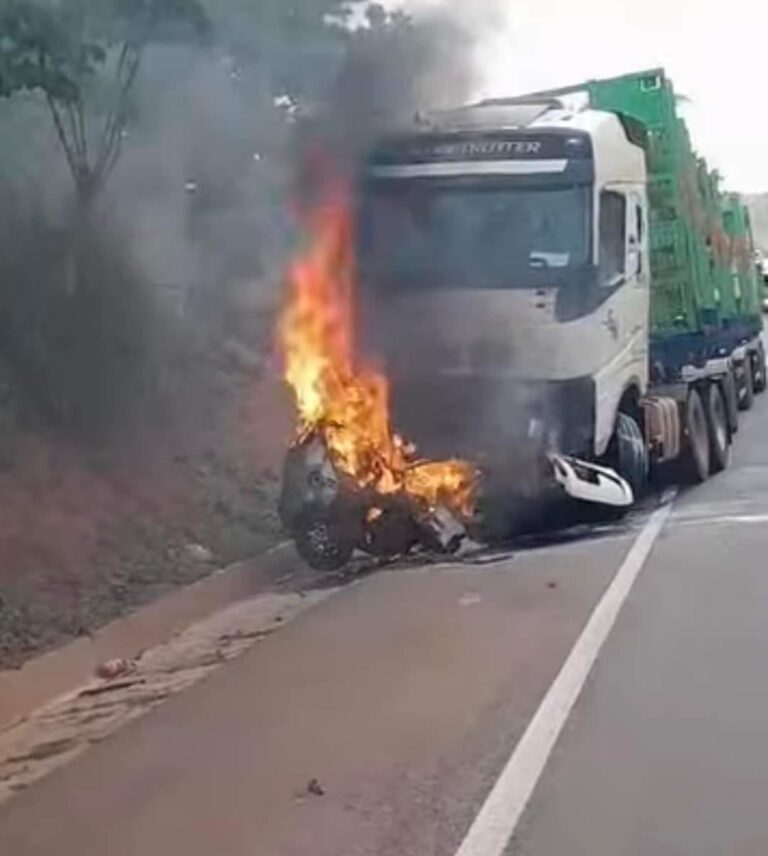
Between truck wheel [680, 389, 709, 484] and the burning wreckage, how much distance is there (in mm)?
2503

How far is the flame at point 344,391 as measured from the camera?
12.2 metres

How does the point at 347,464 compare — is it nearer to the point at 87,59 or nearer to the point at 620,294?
the point at 620,294

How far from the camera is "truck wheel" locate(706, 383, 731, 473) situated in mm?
16755

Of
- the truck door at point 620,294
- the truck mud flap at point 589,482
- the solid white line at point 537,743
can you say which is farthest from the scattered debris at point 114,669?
the truck door at point 620,294

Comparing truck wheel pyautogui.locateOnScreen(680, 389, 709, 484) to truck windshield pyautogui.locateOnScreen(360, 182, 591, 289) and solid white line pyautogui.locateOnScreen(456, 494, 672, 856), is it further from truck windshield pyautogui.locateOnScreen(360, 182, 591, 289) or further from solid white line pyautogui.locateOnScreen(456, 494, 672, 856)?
solid white line pyautogui.locateOnScreen(456, 494, 672, 856)

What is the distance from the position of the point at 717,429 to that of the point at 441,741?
10967 millimetres

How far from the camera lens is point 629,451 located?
546 inches

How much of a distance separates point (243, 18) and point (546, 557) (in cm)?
505

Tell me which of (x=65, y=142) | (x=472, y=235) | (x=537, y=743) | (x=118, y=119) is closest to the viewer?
(x=537, y=743)

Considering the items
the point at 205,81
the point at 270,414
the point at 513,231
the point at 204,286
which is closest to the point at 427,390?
the point at 513,231

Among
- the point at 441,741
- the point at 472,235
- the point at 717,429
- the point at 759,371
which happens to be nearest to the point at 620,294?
the point at 472,235

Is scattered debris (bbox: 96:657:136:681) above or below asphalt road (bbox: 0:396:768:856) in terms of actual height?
below

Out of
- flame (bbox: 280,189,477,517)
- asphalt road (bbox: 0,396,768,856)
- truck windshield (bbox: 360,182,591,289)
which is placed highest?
truck windshield (bbox: 360,182,591,289)

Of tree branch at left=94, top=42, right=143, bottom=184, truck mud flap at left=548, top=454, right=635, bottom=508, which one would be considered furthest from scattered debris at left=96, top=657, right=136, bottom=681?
tree branch at left=94, top=42, right=143, bottom=184
